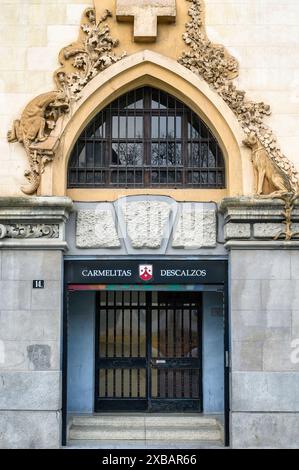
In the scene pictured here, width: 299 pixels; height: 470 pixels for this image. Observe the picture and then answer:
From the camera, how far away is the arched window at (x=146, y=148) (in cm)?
1289

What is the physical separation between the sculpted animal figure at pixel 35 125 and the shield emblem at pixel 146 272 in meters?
2.38

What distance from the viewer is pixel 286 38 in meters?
12.6

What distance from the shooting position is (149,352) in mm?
13797

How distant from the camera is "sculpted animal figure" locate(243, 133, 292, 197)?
1219 centimetres

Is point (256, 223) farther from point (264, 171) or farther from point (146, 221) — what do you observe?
point (146, 221)

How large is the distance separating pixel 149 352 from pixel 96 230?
2928mm

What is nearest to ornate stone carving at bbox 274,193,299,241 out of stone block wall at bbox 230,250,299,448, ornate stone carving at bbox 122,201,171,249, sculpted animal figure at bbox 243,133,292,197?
sculpted animal figure at bbox 243,133,292,197

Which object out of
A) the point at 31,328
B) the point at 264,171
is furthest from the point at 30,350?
the point at 264,171

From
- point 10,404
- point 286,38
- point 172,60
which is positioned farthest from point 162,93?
point 10,404

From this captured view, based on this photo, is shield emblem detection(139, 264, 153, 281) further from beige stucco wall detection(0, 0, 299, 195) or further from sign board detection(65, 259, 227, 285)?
beige stucco wall detection(0, 0, 299, 195)

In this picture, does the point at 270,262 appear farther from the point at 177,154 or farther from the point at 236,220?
the point at 177,154

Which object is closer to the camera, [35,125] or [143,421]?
[35,125]

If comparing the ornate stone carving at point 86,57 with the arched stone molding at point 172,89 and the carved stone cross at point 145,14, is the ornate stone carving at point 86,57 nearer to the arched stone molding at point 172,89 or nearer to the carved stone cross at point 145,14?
the arched stone molding at point 172,89

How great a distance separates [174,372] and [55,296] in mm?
3281
